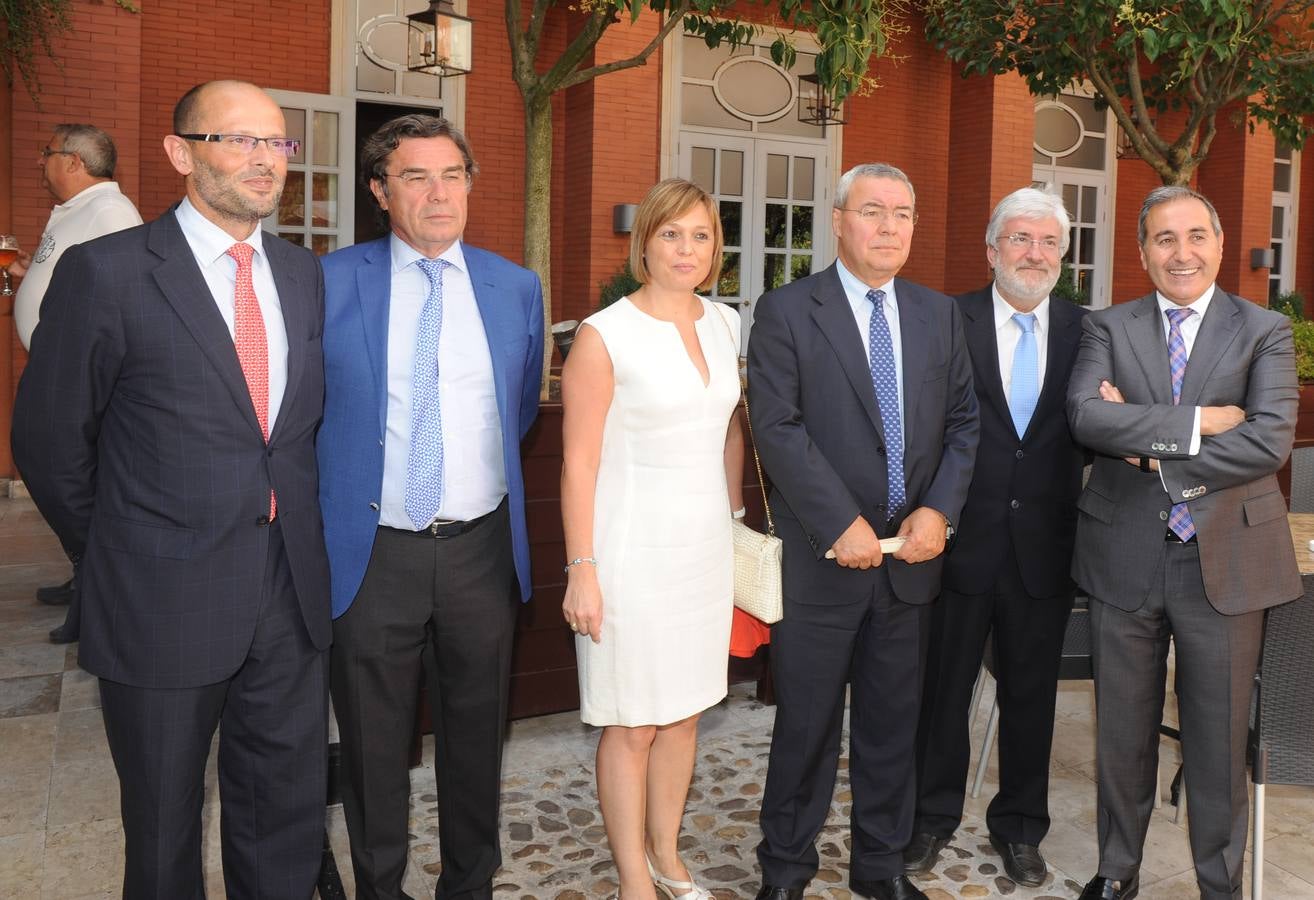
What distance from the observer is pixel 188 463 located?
2.08 meters

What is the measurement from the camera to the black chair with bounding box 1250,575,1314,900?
8.67 feet

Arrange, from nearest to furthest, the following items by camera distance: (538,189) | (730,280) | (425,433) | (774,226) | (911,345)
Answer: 1. (425,433)
2. (911,345)
3. (538,189)
4. (730,280)
5. (774,226)

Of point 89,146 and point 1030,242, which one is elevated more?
point 89,146

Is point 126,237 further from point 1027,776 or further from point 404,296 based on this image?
point 1027,776

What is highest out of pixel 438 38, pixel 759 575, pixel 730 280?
pixel 438 38

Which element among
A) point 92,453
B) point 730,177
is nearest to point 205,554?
point 92,453

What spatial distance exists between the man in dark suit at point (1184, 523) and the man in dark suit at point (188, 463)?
1835 millimetres

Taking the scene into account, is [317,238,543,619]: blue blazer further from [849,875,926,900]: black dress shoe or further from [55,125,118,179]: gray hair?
[55,125,118,179]: gray hair

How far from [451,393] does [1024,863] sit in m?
2.02

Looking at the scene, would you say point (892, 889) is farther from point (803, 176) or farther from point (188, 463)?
point (803, 176)

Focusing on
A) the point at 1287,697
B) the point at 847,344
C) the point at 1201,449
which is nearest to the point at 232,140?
the point at 847,344

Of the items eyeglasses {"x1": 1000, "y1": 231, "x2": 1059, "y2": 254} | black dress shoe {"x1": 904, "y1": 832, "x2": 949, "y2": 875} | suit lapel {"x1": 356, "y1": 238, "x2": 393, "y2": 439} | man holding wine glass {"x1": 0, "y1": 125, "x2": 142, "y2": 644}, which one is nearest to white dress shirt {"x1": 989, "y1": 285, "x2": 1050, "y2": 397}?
eyeglasses {"x1": 1000, "y1": 231, "x2": 1059, "y2": 254}

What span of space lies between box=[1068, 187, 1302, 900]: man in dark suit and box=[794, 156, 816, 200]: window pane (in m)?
8.80

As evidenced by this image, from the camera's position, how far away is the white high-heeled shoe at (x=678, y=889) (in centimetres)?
286
